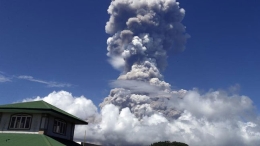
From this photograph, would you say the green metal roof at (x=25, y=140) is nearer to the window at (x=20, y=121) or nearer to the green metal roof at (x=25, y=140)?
the green metal roof at (x=25, y=140)

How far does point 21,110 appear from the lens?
106 ft

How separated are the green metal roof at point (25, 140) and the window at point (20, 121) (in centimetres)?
131

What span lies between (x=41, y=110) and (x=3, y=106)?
576 cm

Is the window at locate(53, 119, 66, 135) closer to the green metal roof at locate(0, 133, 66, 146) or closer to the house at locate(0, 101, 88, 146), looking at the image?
the house at locate(0, 101, 88, 146)

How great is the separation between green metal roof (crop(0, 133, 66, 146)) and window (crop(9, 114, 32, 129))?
131cm

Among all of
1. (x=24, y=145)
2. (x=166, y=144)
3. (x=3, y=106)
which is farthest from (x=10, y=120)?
(x=166, y=144)

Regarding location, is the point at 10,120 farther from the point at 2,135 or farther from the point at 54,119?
the point at 54,119

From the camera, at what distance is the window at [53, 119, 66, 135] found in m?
34.1

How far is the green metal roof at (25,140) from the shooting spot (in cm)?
2772

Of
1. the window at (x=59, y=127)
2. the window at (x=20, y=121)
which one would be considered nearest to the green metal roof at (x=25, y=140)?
the window at (x=20, y=121)

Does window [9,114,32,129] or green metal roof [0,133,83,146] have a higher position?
window [9,114,32,129]

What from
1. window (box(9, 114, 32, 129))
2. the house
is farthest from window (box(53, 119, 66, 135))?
window (box(9, 114, 32, 129))

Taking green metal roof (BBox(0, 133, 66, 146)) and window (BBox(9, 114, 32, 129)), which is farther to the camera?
window (BBox(9, 114, 32, 129))

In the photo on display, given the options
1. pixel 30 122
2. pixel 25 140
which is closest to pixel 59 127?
pixel 30 122
